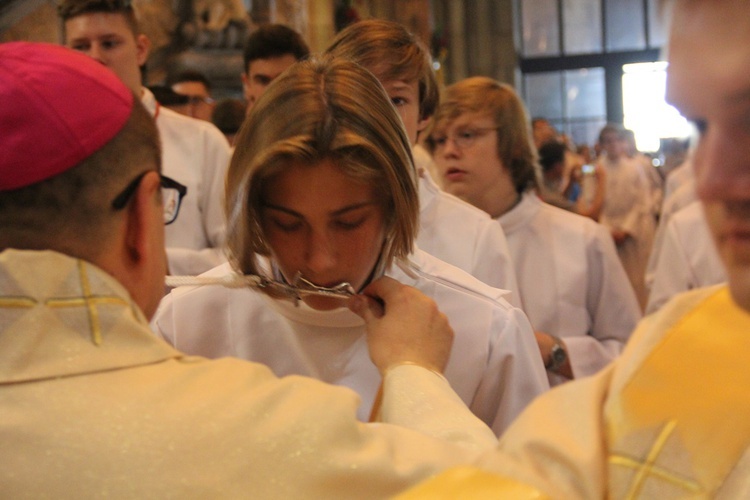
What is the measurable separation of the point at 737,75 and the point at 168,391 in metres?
0.62

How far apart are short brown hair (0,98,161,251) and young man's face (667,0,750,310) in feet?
1.92

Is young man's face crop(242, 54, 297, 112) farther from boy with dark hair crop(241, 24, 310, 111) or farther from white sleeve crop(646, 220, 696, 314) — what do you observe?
white sleeve crop(646, 220, 696, 314)

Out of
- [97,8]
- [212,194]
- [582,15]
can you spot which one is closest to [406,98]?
[212,194]

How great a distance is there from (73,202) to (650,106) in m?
0.55

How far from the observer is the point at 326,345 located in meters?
1.44

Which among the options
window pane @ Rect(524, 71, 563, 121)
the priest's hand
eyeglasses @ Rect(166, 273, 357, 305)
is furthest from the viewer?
window pane @ Rect(524, 71, 563, 121)

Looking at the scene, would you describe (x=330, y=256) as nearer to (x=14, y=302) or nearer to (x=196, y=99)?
(x=14, y=302)

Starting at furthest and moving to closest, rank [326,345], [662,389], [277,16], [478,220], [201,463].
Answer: [277,16], [478,220], [326,345], [201,463], [662,389]

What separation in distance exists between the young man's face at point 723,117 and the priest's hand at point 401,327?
672mm

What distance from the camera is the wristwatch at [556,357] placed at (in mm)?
1905

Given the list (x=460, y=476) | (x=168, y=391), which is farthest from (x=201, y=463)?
(x=460, y=476)

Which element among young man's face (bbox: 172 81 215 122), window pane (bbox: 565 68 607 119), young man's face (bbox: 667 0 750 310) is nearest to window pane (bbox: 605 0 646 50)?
young man's face (bbox: 667 0 750 310)

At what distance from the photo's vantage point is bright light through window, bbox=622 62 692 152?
51cm

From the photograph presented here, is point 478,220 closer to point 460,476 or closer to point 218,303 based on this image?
point 218,303
